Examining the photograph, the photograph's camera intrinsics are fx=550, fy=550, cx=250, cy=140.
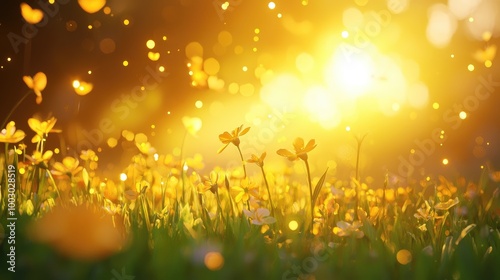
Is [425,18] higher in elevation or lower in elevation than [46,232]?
higher

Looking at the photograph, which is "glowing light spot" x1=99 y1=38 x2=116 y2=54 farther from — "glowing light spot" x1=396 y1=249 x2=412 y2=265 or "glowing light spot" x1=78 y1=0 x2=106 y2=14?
"glowing light spot" x1=396 y1=249 x2=412 y2=265

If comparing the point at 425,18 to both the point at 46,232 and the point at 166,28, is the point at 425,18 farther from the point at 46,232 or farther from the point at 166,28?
the point at 46,232

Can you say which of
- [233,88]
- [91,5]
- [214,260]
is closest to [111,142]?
[91,5]

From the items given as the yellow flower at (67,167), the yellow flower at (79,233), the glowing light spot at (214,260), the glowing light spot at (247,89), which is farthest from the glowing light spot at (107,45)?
the glowing light spot at (214,260)

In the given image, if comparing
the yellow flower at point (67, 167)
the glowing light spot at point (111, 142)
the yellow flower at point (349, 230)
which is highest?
the glowing light spot at point (111, 142)

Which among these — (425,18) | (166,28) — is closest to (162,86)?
(166,28)

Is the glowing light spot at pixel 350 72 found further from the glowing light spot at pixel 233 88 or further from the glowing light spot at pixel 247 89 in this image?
the glowing light spot at pixel 233 88
